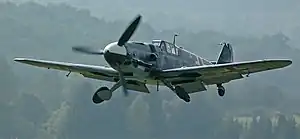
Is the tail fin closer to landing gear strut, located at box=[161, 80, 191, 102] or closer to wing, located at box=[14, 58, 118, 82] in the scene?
landing gear strut, located at box=[161, 80, 191, 102]

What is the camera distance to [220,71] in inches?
827

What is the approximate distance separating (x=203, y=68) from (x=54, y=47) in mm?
65828

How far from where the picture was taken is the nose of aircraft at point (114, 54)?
1977 centimetres

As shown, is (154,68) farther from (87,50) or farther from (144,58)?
(87,50)

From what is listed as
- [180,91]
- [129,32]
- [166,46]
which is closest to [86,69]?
[166,46]

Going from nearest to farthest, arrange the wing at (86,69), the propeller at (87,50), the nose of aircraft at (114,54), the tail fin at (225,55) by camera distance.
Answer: the nose of aircraft at (114,54) → the propeller at (87,50) → the wing at (86,69) → the tail fin at (225,55)

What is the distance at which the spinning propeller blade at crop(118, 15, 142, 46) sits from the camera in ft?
65.5

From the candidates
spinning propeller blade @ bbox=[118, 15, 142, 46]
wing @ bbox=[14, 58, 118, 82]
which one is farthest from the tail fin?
spinning propeller blade @ bbox=[118, 15, 142, 46]

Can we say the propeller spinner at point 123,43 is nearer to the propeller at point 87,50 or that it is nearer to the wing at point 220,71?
the propeller at point 87,50

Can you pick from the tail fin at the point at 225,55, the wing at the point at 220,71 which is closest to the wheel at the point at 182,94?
the wing at the point at 220,71

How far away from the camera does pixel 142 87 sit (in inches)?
906

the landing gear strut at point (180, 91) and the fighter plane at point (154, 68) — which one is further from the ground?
the fighter plane at point (154, 68)

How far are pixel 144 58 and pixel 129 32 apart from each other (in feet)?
2.95

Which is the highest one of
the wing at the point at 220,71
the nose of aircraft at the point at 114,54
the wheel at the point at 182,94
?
the nose of aircraft at the point at 114,54
